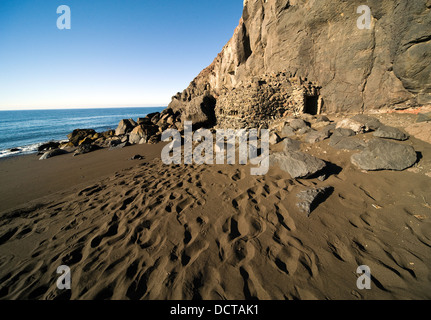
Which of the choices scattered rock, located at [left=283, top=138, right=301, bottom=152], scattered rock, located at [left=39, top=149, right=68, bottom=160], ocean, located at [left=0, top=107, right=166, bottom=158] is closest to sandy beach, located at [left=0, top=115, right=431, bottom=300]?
scattered rock, located at [left=283, top=138, right=301, bottom=152]

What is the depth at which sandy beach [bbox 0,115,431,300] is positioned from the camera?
2.17 metres

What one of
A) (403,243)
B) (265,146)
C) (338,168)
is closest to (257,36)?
(265,146)

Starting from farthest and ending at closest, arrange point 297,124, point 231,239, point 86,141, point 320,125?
point 86,141
point 297,124
point 320,125
point 231,239

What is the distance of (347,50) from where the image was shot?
7.77m

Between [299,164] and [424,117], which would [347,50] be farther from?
[299,164]

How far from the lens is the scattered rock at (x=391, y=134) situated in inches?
194

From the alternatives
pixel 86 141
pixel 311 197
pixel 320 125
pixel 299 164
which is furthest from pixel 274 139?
pixel 86 141

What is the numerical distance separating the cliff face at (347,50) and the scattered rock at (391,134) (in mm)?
2601

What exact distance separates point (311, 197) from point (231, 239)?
1986 millimetres

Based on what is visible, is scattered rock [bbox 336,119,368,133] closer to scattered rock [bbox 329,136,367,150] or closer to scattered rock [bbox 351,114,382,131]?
scattered rock [bbox 351,114,382,131]

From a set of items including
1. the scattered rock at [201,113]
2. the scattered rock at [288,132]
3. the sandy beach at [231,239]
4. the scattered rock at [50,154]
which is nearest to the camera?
the sandy beach at [231,239]

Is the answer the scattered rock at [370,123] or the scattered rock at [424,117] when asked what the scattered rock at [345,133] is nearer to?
the scattered rock at [370,123]

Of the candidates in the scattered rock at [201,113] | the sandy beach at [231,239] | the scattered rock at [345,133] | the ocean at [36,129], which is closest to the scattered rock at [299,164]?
the sandy beach at [231,239]

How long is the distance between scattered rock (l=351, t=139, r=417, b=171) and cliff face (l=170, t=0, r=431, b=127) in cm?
395
